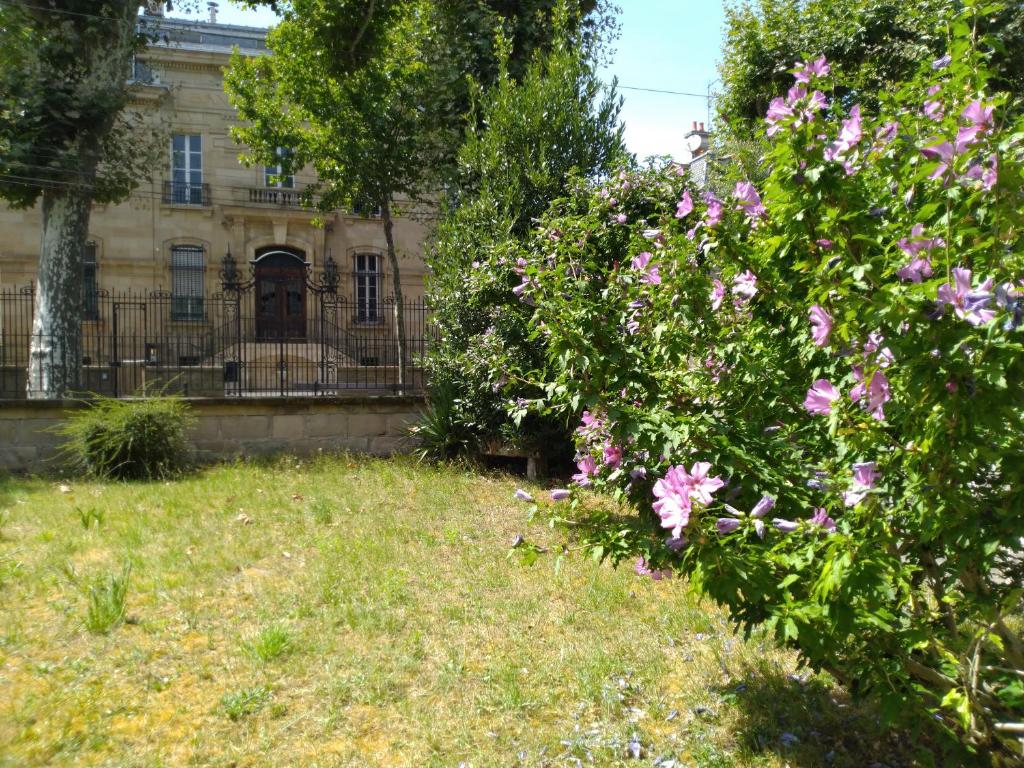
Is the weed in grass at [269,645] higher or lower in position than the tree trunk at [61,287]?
lower

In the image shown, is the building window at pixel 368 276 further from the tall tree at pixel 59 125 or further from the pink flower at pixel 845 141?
the pink flower at pixel 845 141

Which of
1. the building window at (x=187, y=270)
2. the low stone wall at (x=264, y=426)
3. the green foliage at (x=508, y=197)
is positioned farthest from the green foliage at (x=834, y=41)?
the building window at (x=187, y=270)

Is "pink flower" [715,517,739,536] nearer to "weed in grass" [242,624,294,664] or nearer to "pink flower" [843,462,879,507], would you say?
"pink flower" [843,462,879,507]

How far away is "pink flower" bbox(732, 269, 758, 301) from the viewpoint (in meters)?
2.74

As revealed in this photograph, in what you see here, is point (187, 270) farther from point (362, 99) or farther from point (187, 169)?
point (362, 99)

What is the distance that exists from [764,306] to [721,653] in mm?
2012

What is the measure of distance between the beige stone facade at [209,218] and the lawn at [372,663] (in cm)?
1965

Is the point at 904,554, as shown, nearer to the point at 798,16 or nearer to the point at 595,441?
the point at 595,441

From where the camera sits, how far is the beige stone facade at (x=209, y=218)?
23703mm

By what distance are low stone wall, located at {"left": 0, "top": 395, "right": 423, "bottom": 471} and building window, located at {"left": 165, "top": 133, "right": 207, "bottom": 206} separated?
1761 centimetres

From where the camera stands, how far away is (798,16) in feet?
34.4

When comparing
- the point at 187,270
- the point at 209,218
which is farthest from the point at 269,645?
the point at 209,218

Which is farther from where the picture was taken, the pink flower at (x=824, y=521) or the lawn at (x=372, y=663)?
the lawn at (x=372, y=663)

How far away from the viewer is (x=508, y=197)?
8.00 m
